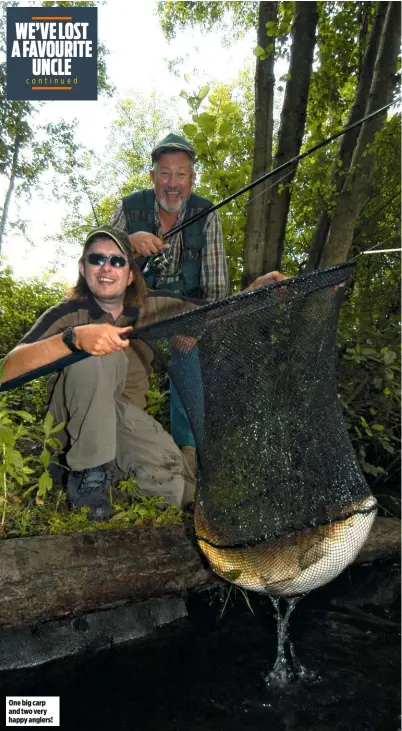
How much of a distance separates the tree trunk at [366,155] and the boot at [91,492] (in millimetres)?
3330

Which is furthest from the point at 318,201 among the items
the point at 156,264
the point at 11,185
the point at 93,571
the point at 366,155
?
the point at 11,185

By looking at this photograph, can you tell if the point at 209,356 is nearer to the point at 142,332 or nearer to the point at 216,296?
the point at 142,332

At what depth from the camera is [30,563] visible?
2.49 metres

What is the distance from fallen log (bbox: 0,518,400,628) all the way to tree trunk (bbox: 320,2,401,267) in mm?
3371

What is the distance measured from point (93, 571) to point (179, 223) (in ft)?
8.92

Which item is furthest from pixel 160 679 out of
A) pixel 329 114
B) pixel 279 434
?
pixel 329 114

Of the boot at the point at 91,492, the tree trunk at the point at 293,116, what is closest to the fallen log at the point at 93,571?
the boot at the point at 91,492

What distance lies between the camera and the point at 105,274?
325 cm

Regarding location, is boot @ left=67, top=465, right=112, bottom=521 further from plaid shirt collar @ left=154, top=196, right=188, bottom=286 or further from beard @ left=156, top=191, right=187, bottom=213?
beard @ left=156, top=191, right=187, bottom=213

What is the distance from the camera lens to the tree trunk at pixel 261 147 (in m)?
5.36

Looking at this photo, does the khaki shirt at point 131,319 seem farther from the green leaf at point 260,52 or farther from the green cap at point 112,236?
the green leaf at point 260,52

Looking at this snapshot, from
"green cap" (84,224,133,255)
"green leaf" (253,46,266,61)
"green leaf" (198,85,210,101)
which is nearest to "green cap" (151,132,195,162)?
"green leaf" (198,85,210,101)

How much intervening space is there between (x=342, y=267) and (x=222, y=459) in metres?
1.07

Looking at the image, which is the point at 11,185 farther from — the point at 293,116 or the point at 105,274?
the point at 105,274
